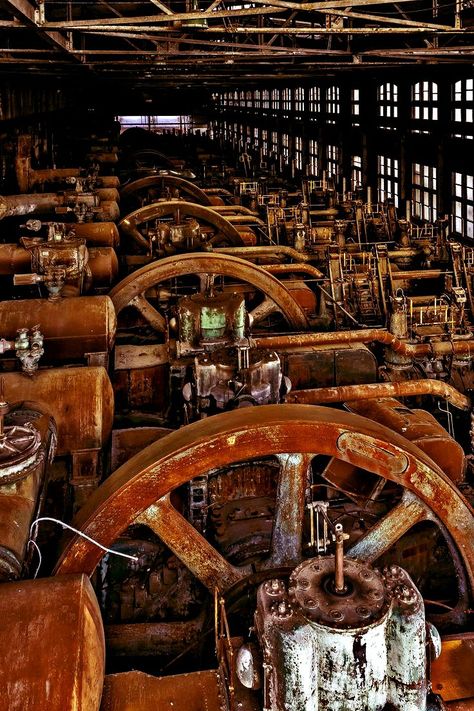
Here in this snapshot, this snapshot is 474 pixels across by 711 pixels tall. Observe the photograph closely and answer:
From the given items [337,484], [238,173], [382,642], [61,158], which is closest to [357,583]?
[382,642]

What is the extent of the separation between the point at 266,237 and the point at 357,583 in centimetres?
927

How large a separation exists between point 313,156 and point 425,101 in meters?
9.61

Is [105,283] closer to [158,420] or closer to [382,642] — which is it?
[158,420]

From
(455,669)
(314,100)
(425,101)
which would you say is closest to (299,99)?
(314,100)

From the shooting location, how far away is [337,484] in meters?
3.33

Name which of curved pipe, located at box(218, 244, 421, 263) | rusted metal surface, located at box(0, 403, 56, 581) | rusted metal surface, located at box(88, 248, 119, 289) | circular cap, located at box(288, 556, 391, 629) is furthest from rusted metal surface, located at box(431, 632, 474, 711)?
curved pipe, located at box(218, 244, 421, 263)

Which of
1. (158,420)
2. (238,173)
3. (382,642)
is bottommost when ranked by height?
(158,420)

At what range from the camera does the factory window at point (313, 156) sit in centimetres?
2512

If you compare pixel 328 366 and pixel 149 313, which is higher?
pixel 149 313

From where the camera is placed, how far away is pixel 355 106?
68.6 ft

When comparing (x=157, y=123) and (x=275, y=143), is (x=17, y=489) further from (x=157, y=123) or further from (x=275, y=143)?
(x=157, y=123)

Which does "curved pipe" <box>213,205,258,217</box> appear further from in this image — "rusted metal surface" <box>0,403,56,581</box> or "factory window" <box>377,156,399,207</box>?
"rusted metal surface" <box>0,403,56,581</box>

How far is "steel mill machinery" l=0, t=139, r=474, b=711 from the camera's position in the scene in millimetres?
2188

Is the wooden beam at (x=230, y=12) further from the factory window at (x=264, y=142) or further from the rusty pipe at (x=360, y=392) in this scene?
the factory window at (x=264, y=142)
